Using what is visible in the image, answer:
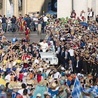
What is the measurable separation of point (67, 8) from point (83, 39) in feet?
49.8

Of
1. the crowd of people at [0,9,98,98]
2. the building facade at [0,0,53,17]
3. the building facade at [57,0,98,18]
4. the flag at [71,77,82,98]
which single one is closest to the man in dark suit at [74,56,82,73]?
the crowd of people at [0,9,98,98]

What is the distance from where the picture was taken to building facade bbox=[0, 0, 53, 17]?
70.2m

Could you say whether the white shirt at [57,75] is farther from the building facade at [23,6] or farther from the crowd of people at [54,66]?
the building facade at [23,6]

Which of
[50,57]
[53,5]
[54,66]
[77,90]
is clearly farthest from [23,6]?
[77,90]

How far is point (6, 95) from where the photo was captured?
69.6ft

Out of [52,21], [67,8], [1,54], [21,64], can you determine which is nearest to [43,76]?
[21,64]

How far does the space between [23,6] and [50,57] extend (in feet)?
136

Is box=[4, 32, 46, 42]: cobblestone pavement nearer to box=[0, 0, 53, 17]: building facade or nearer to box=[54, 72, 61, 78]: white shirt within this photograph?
box=[54, 72, 61, 78]: white shirt

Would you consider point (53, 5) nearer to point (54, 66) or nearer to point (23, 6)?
point (23, 6)

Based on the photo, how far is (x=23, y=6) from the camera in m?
72.5

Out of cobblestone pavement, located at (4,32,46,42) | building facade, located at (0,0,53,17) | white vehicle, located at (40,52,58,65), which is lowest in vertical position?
white vehicle, located at (40,52,58,65)

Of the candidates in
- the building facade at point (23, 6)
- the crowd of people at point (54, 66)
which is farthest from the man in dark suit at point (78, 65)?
the building facade at point (23, 6)

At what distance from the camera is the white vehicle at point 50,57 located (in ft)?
102

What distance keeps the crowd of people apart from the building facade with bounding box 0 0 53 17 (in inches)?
1099
